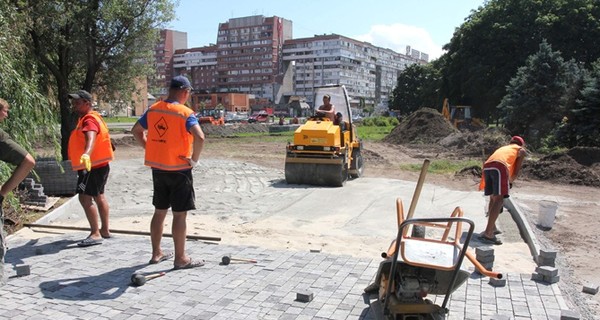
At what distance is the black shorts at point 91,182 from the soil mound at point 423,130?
2246 centimetres

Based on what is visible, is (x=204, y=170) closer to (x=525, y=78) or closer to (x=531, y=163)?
(x=531, y=163)

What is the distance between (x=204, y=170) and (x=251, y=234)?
25.1 ft

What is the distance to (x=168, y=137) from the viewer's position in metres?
4.91

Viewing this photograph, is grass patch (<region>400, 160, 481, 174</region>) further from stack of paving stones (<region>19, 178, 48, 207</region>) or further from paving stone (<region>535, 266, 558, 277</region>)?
stack of paving stones (<region>19, 178, 48, 207</region>)

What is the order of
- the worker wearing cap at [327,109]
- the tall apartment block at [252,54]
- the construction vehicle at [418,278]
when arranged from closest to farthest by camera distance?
the construction vehicle at [418,278]
the worker wearing cap at [327,109]
the tall apartment block at [252,54]

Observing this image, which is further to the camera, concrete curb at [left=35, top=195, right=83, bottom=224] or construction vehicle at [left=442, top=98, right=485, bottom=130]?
construction vehicle at [left=442, top=98, right=485, bottom=130]

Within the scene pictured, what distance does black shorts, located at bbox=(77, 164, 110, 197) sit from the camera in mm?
5863

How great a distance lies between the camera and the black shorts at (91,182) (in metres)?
5.86

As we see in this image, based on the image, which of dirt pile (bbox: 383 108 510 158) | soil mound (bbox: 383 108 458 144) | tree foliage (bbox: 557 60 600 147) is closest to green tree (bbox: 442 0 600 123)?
soil mound (bbox: 383 108 458 144)

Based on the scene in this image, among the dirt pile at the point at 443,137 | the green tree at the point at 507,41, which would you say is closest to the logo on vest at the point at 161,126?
the dirt pile at the point at 443,137

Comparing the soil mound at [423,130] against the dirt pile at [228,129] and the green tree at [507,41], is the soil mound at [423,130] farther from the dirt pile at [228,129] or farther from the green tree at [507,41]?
the dirt pile at [228,129]

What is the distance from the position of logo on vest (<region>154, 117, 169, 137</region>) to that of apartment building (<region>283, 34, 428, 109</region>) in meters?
113

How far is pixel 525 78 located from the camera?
1006 inches

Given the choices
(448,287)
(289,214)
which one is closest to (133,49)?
(289,214)
